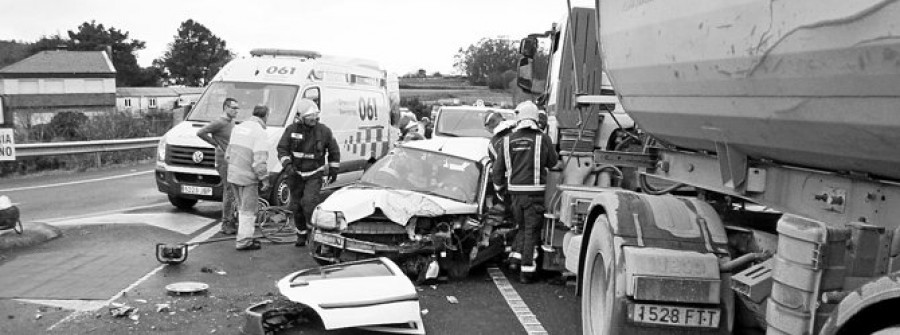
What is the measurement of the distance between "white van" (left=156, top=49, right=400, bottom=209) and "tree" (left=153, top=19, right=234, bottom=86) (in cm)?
8556

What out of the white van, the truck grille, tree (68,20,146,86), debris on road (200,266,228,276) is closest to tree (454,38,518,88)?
the white van

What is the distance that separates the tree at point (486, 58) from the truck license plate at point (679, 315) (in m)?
39.4

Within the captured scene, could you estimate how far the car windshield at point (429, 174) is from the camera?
25.7 ft

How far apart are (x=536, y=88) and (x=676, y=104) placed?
5669 millimetres

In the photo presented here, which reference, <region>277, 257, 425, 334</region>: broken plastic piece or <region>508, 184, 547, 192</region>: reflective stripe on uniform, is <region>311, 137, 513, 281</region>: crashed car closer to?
<region>508, 184, 547, 192</region>: reflective stripe on uniform

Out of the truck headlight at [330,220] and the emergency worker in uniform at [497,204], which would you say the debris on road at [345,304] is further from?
the emergency worker in uniform at [497,204]

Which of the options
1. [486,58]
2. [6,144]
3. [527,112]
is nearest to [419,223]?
[527,112]

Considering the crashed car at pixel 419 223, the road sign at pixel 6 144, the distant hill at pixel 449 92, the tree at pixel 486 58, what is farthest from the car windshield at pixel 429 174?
the tree at pixel 486 58

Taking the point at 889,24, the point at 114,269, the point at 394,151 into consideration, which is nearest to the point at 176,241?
the point at 114,269

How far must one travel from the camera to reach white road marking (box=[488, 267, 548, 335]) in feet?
19.6

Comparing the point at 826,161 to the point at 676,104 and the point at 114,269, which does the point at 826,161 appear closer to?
the point at 676,104

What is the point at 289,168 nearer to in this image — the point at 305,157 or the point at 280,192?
the point at 305,157

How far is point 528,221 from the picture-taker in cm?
745

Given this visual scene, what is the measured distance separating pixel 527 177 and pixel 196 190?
5.49 m
